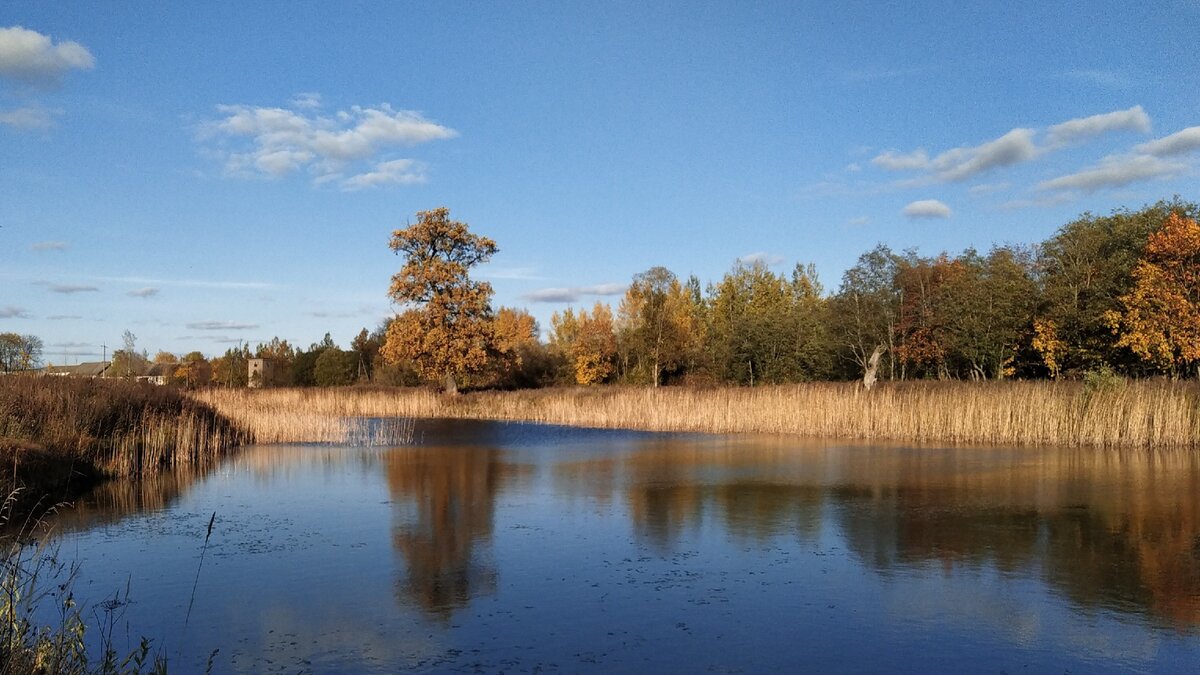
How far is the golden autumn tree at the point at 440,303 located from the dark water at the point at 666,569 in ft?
67.6

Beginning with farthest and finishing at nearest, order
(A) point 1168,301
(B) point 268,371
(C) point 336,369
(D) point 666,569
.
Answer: (B) point 268,371 → (C) point 336,369 → (A) point 1168,301 → (D) point 666,569

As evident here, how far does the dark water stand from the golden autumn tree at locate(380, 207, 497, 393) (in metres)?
20.6

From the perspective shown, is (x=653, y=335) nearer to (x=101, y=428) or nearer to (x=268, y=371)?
(x=268, y=371)

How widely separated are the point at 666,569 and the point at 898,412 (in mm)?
13413

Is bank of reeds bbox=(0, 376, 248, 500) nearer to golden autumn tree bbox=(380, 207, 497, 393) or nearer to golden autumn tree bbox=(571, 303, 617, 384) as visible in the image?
golden autumn tree bbox=(380, 207, 497, 393)

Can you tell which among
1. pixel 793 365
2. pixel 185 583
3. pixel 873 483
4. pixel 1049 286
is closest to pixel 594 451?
pixel 873 483

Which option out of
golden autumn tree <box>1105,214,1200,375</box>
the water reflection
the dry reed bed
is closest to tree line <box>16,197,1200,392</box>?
golden autumn tree <box>1105,214,1200,375</box>

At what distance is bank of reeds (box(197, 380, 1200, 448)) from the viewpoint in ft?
53.1

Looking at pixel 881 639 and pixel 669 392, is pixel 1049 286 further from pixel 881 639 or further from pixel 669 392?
pixel 881 639

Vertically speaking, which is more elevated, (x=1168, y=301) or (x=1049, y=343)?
(x=1168, y=301)

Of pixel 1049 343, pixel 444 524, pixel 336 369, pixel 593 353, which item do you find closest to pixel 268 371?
pixel 336 369

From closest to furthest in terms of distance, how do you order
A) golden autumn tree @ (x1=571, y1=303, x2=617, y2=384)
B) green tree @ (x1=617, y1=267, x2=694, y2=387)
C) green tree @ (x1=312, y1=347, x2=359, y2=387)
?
1. green tree @ (x1=617, y1=267, x2=694, y2=387)
2. golden autumn tree @ (x1=571, y1=303, x2=617, y2=384)
3. green tree @ (x1=312, y1=347, x2=359, y2=387)

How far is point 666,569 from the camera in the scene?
720 cm

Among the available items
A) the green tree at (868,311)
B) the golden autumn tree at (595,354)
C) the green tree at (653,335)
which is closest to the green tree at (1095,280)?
the green tree at (868,311)
